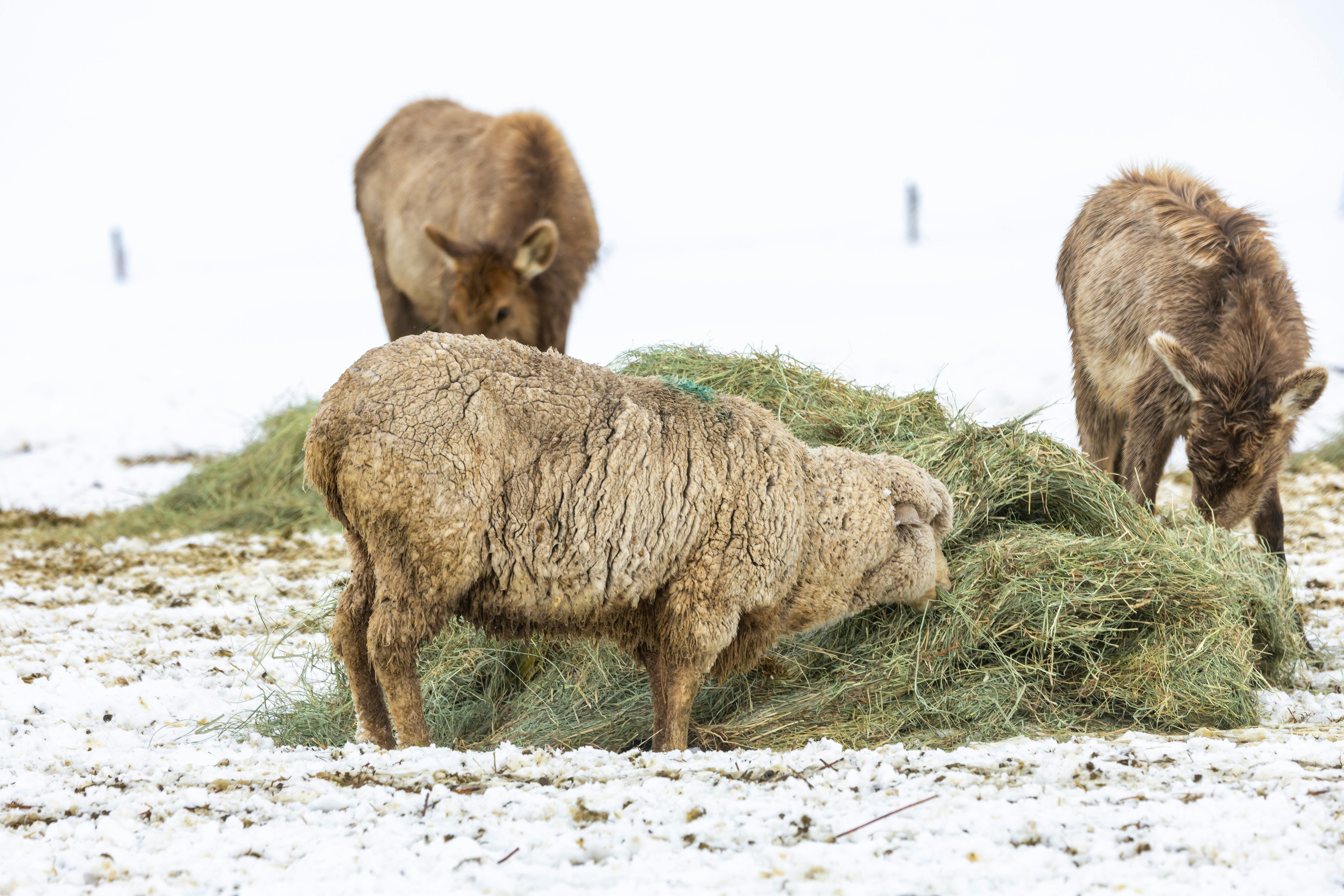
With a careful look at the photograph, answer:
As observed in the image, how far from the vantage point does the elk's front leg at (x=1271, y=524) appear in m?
6.39

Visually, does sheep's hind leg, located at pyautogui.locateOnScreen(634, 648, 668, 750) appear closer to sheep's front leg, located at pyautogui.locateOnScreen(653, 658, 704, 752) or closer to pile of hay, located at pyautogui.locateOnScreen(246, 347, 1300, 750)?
sheep's front leg, located at pyautogui.locateOnScreen(653, 658, 704, 752)

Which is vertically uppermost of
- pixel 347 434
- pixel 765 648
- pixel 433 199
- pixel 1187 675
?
pixel 433 199

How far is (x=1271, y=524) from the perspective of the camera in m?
6.43

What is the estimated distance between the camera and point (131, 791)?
3457 mm

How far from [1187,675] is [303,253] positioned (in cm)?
3298

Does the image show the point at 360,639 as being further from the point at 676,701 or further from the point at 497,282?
the point at 497,282

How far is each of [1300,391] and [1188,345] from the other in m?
0.69

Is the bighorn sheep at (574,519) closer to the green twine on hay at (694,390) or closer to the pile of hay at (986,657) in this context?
the green twine on hay at (694,390)

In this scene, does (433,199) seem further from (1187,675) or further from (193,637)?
(1187,675)

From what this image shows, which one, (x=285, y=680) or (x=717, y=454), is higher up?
(x=717, y=454)

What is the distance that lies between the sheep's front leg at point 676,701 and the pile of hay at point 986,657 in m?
0.26

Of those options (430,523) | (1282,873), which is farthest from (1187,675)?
(430,523)

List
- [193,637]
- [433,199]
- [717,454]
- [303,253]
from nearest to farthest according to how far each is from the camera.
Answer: [717,454]
[193,637]
[433,199]
[303,253]

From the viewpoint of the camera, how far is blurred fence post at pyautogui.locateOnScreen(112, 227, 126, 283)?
2934 cm
